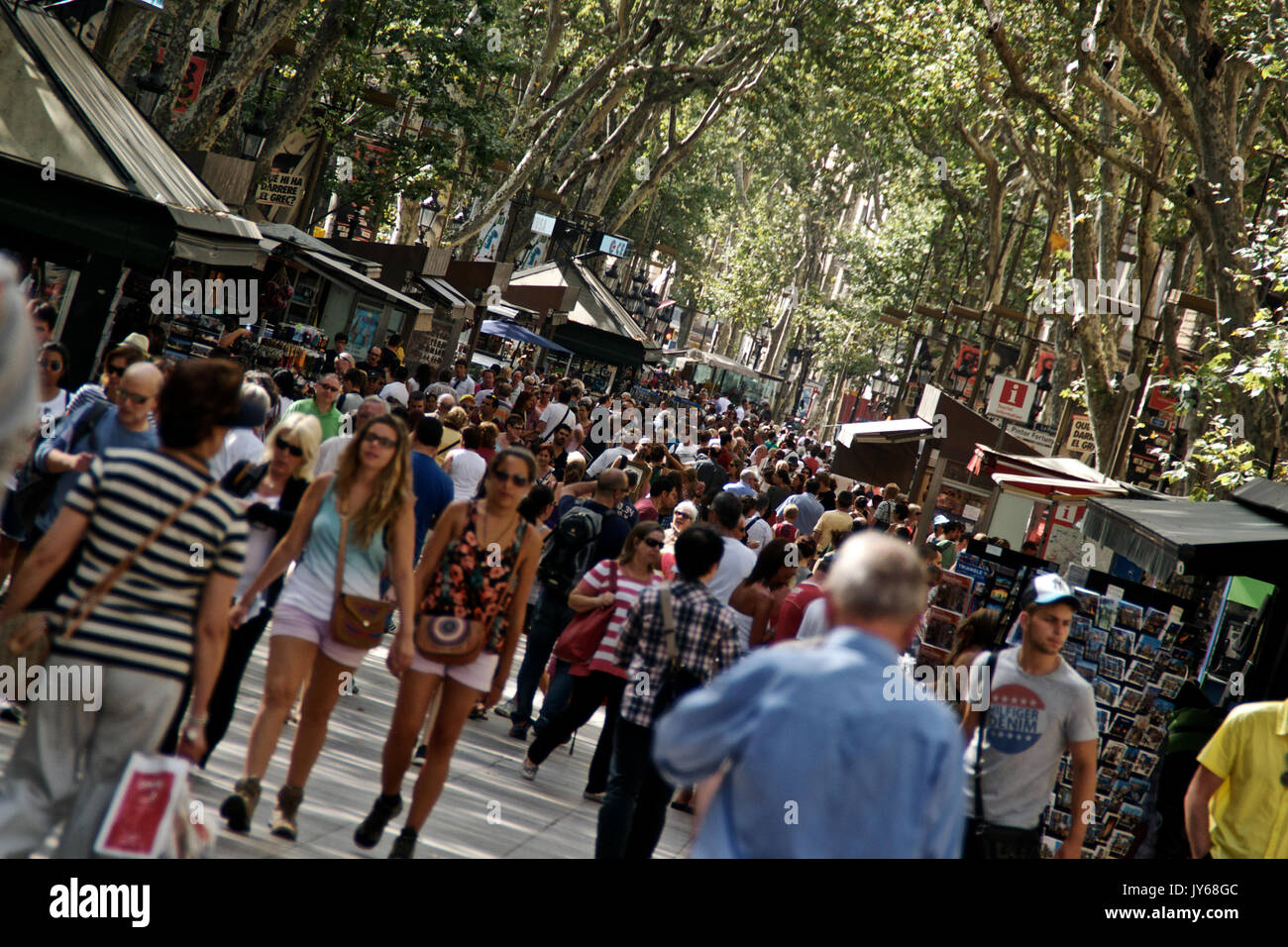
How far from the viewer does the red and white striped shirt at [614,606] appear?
7.01m

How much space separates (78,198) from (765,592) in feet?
24.1

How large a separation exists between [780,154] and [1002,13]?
32.9 m

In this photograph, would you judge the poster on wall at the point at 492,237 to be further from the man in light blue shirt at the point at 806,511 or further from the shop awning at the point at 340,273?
the man in light blue shirt at the point at 806,511

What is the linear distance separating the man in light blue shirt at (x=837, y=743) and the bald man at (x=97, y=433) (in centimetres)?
340

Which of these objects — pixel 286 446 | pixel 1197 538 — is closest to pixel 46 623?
pixel 286 446

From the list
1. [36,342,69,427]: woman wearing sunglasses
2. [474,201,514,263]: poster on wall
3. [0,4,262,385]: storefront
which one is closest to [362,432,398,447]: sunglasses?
[36,342,69,427]: woman wearing sunglasses

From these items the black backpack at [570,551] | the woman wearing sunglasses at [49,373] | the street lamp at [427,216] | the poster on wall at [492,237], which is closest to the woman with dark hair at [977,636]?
the black backpack at [570,551]

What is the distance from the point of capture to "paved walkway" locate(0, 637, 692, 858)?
17.6 feet

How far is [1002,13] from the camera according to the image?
19.3 meters

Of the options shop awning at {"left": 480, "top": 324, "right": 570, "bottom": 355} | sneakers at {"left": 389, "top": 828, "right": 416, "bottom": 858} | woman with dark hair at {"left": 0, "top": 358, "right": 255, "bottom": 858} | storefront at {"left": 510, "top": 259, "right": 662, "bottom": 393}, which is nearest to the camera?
woman with dark hair at {"left": 0, "top": 358, "right": 255, "bottom": 858}

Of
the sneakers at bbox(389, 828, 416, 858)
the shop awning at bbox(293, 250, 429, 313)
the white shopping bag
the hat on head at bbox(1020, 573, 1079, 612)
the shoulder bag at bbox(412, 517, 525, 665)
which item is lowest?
the sneakers at bbox(389, 828, 416, 858)

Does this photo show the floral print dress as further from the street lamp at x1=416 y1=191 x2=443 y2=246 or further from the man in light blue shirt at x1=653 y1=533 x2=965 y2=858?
the street lamp at x1=416 y1=191 x2=443 y2=246

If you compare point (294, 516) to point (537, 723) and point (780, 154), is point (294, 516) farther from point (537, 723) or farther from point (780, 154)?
point (780, 154)

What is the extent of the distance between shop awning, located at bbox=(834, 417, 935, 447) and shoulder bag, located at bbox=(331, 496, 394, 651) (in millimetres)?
17174
